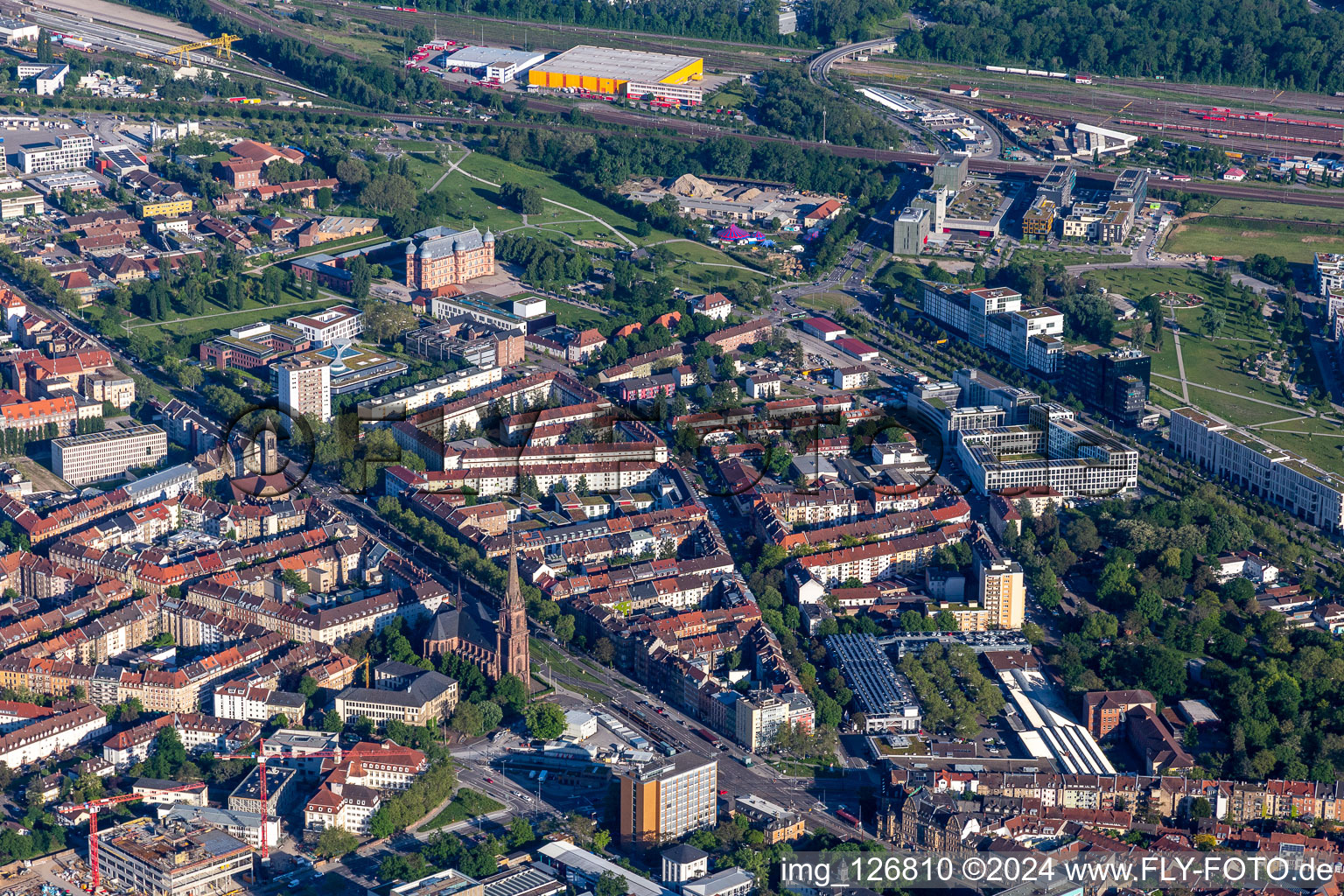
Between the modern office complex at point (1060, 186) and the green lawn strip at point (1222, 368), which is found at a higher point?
the modern office complex at point (1060, 186)

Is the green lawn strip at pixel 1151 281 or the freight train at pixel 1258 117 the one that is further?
the freight train at pixel 1258 117

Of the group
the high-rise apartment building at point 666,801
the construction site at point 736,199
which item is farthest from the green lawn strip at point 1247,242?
the high-rise apartment building at point 666,801

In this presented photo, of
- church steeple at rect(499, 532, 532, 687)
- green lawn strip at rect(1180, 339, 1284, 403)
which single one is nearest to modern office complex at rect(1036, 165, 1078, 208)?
green lawn strip at rect(1180, 339, 1284, 403)

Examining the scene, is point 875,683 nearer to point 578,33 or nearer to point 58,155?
point 58,155

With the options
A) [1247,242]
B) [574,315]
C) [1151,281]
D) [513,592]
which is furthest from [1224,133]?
[513,592]

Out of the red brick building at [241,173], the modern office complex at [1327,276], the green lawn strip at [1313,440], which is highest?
the red brick building at [241,173]

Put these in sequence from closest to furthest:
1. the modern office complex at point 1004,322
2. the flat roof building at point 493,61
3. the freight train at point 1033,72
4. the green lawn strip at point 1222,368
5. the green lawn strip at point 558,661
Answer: the green lawn strip at point 558,661, the green lawn strip at point 1222,368, the modern office complex at point 1004,322, the flat roof building at point 493,61, the freight train at point 1033,72

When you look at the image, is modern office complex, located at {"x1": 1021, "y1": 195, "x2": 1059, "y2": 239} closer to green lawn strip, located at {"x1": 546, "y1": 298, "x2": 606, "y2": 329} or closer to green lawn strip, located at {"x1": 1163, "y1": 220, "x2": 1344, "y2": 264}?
green lawn strip, located at {"x1": 1163, "y1": 220, "x2": 1344, "y2": 264}

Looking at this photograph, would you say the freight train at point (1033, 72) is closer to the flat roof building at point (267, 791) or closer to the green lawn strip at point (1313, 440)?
the green lawn strip at point (1313, 440)
